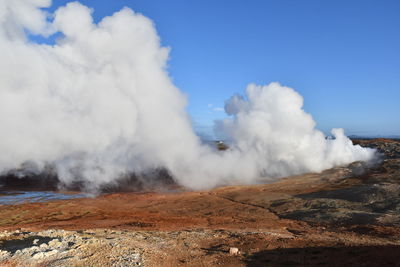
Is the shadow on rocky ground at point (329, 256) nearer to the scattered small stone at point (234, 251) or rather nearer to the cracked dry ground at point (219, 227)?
the cracked dry ground at point (219, 227)

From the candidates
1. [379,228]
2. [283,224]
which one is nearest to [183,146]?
[283,224]

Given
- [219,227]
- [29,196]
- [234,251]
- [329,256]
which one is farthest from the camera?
[29,196]

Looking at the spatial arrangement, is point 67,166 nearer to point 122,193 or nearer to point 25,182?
point 25,182

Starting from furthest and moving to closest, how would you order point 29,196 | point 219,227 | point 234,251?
point 29,196 → point 219,227 → point 234,251

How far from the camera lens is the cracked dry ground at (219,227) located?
31.8 feet

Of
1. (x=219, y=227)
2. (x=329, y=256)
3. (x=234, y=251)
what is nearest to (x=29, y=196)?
(x=219, y=227)

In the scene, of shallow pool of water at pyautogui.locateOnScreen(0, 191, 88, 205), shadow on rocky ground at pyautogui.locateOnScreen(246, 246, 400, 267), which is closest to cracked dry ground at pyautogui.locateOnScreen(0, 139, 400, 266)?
shadow on rocky ground at pyautogui.locateOnScreen(246, 246, 400, 267)

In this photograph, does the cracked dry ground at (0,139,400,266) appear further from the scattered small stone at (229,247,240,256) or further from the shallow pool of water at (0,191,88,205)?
the shallow pool of water at (0,191,88,205)

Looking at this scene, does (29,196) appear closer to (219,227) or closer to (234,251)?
(219,227)

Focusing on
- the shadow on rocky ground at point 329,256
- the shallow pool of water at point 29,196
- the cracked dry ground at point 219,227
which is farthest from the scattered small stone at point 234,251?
the shallow pool of water at point 29,196

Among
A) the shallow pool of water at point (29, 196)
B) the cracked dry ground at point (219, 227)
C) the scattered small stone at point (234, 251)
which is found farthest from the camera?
the shallow pool of water at point (29, 196)

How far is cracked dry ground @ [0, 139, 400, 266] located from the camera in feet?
31.8

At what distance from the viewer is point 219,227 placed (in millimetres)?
14492

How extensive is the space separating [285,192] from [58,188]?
2099 cm
